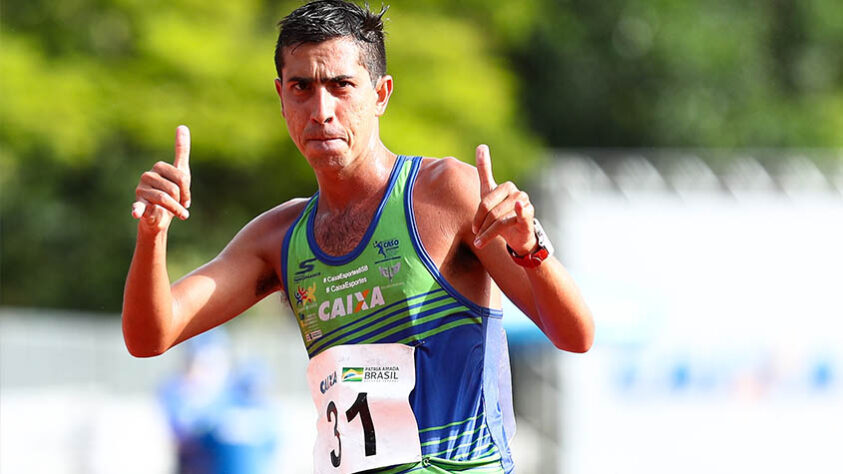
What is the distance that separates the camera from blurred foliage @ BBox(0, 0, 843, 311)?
1916 centimetres

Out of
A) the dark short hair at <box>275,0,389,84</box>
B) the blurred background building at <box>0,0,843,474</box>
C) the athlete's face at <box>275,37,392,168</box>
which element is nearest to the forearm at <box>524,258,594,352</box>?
the athlete's face at <box>275,37,392,168</box>

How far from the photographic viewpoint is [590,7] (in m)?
22.8

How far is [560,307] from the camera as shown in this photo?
3.74 metres

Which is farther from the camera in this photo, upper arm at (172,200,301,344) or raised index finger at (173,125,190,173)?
upper arm at (172,200,301,344)

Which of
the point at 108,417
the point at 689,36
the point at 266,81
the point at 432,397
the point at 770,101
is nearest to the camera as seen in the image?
the point at 432,397

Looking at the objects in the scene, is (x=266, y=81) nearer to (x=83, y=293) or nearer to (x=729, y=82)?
(x=83, y=293)

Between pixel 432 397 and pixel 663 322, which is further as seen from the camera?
pixel 663 322

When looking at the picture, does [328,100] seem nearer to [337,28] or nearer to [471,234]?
[337,28]

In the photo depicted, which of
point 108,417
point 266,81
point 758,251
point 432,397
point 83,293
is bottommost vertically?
point 432,397

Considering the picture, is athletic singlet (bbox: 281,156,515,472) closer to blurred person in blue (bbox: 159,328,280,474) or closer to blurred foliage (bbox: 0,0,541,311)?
blurred person in blue (bbox: 159,328,280,474)

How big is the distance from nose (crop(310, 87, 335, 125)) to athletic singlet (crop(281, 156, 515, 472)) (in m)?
0.32

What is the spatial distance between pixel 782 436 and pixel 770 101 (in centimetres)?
1105

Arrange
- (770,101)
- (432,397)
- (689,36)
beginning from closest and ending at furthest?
(432,397) → (689,36) → (770,101)

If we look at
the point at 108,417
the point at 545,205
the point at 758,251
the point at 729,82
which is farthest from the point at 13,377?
the point at 729,82
